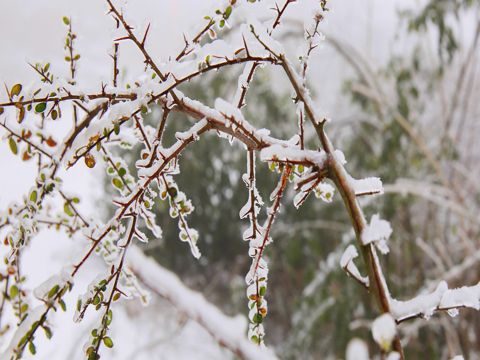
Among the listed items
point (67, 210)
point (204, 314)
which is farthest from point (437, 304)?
point (67, 210)

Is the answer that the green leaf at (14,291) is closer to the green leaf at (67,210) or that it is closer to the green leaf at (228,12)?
the green leaf at (67,210)

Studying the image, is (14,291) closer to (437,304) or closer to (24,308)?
(24,308)

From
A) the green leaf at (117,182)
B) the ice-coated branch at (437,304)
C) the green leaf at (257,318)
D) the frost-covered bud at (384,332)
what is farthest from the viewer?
the green leaf at (117,182)

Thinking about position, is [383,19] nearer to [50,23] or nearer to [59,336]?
[50,23]

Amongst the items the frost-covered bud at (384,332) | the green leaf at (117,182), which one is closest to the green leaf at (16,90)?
the green leaf at (117,182)

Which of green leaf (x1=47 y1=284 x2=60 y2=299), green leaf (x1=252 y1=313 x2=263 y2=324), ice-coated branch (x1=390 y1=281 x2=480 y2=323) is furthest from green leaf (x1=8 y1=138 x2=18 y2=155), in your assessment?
ice-coated branch (x1=390 y1=281 x2=480 y2=323)

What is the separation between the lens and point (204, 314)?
633mm

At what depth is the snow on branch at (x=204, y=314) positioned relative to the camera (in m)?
0.56

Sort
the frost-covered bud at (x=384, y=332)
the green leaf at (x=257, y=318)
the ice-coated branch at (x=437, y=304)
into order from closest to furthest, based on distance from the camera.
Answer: the frost-covered bud at (x=384, y=332), the ice-coated branch at (x=437, y=304), the green leaf at (x=257, y=318)

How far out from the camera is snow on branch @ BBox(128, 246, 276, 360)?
0.56 meters

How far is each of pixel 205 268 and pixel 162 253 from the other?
47cm

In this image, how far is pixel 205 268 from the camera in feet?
16.0

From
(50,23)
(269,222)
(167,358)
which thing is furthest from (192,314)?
(50,23)

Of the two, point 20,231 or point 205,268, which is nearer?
point 20,231
